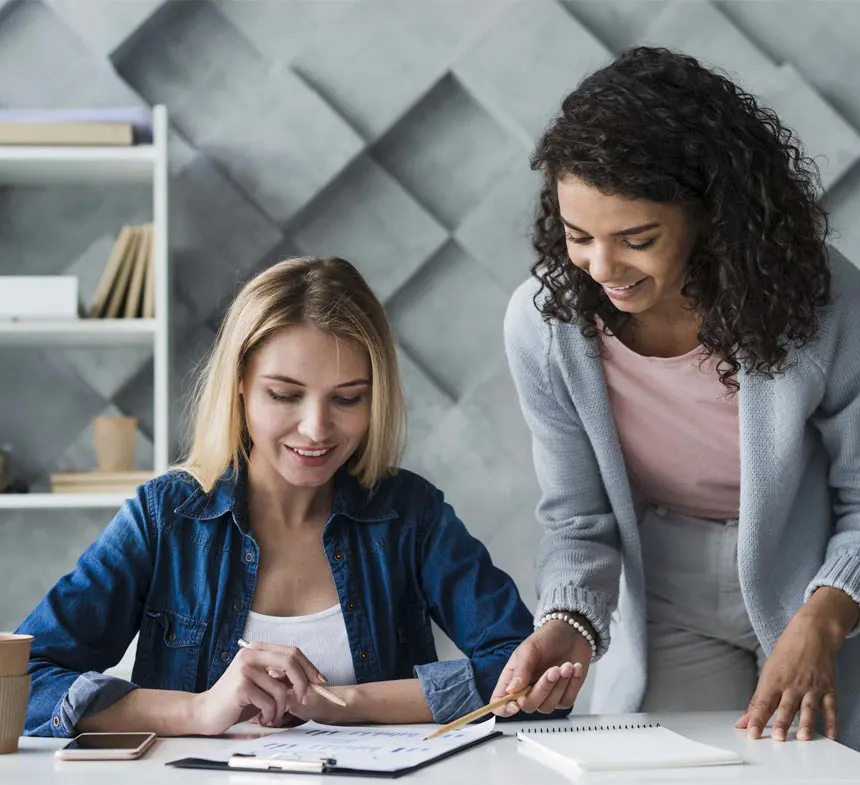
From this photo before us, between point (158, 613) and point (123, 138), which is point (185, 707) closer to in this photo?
point (158, 613)

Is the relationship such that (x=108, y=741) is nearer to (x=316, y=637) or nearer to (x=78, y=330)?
(x=316, y=637)

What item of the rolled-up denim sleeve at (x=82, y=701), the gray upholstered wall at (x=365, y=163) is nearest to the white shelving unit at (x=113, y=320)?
the gray upholstered wall at (x=365, y=163)

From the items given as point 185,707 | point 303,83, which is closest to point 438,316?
point 303,83

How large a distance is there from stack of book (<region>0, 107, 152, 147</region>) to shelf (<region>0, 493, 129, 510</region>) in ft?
2.09

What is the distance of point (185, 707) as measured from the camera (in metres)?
1.15

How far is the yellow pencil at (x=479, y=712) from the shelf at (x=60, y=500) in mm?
1048

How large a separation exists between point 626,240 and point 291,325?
1.42 ft

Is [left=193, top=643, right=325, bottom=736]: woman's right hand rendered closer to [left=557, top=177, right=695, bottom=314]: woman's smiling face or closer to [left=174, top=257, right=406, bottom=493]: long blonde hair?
[left=174, top=257, right=406, bottom=493]: long blonde hair

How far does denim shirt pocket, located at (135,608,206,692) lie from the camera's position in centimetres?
134

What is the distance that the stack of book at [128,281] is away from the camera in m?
2.08

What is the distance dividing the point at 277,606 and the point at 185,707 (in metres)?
0.24

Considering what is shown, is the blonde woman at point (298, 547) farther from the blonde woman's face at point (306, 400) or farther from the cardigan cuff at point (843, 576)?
the cardigan cuff at point (843, 576)

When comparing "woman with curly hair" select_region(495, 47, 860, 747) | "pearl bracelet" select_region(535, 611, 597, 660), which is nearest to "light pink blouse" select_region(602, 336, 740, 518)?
"woman with curly hair" select_region(495, 47, 860, 747)

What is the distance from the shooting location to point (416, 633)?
4.71 ft
